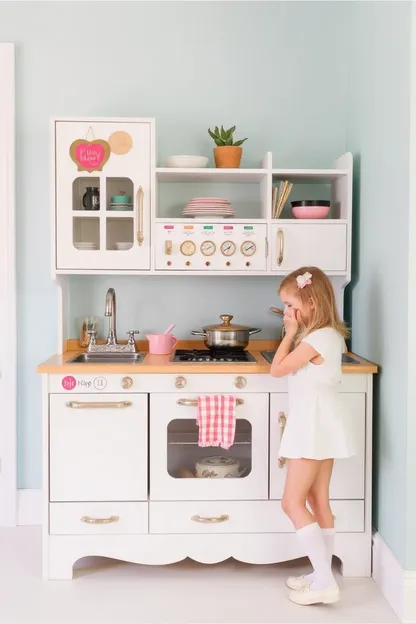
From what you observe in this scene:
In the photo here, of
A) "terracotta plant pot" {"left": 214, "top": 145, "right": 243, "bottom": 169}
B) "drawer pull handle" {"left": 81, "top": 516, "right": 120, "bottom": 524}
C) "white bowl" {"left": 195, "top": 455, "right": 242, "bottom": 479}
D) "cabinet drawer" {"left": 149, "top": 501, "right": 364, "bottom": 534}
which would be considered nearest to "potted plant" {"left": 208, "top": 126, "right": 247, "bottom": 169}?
"terracotta plant pot" {"left": 214, "top": 145, "right": 243, "bottom": 169}

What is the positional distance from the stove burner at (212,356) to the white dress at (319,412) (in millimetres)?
357

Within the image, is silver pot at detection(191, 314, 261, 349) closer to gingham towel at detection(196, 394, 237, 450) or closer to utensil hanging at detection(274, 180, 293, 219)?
gingham towel at detection(196, 394, 237, 450)

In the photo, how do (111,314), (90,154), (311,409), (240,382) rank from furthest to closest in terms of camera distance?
(111,314) < (90,154) < (240,382) < (311,409)

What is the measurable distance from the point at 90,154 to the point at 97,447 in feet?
3.84

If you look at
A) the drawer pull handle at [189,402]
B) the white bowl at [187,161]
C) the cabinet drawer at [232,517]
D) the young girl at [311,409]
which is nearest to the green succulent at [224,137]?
the white bowl at [187,161]

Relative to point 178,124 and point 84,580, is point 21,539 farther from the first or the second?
point 178,124

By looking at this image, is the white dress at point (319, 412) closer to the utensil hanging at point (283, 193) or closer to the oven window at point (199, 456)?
the oven window at point (199, 456)

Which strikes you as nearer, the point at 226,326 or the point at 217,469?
the point at 217,469

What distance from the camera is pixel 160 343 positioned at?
301 centimetres

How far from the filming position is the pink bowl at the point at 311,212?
298 cm

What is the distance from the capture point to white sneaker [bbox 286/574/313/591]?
8.45 ft

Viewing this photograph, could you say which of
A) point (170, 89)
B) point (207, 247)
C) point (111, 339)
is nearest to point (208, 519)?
point (111, 339)

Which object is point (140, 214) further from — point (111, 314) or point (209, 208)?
point (111, 314)

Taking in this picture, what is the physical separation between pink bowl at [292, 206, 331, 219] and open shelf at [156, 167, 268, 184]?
209mm
